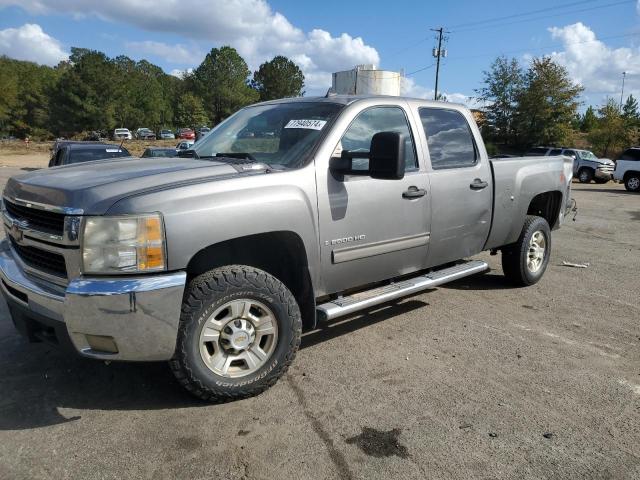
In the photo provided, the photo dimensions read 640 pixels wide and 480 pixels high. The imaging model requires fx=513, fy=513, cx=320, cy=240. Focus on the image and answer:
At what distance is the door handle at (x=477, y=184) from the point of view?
463cm

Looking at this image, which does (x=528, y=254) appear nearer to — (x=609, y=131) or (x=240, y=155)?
(x=240, y=155)

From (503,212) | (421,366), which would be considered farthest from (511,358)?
(503,212)

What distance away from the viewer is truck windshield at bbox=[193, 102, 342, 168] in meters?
3.64

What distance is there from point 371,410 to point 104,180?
210 cm

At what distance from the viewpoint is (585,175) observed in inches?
1035

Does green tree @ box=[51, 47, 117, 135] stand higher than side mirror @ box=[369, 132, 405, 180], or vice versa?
green tree @ box=[51, 47, 117, 135]

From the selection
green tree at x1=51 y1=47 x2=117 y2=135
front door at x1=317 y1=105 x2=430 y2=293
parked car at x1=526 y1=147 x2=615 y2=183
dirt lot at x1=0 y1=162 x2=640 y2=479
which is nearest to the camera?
dirt lot at x1=0 y1=162 x2=640 y2=479

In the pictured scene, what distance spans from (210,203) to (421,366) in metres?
1.99

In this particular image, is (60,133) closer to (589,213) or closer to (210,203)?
(589,213)

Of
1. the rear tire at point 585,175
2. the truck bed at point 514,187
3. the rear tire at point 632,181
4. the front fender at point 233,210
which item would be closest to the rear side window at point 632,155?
the rear tire at point 632,181

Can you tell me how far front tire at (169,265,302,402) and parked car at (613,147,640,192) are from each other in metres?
22.6

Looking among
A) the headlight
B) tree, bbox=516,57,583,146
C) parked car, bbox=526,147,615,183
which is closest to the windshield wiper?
the headlight

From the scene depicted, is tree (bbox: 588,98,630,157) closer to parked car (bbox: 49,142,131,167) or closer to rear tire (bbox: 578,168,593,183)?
rear tire (bbox: 578,168,593,183)

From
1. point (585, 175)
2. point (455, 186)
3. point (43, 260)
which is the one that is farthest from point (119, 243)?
point (585, 175)
